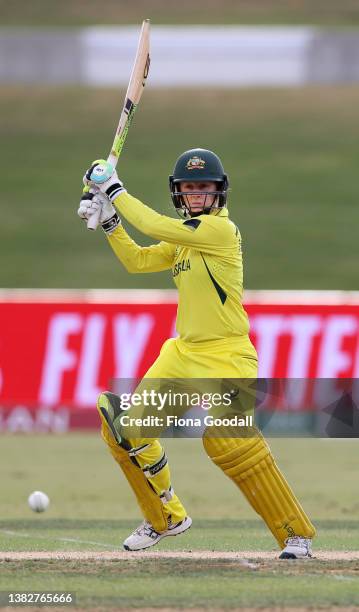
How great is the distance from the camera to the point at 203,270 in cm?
766

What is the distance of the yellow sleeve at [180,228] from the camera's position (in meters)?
7.55

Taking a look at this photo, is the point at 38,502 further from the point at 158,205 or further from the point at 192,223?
the point at 158,205

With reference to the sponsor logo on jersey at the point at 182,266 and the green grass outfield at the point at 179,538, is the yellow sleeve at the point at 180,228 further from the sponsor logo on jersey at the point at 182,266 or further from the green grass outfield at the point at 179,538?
the green grass outfield at the point at 179,538

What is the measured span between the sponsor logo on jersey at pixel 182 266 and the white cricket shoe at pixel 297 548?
161 centimetres

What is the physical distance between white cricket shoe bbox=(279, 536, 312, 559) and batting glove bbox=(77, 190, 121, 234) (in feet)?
6.84


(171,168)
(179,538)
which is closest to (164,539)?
(179,538)

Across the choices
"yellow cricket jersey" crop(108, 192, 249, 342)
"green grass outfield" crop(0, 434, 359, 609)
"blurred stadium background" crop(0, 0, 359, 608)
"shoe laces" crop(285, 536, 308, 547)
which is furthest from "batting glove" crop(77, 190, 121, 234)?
"blurred stadium background" crop(0, 0, 359, 608)

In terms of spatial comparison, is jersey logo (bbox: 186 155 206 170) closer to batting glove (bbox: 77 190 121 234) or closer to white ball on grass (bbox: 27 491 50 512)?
batting glove (bbox: 77 190 121 234)

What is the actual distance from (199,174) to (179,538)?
8.94 feet

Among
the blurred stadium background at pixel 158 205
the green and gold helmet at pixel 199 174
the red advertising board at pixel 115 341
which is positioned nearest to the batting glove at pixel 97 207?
the green and gold helmet at pixel 199 174

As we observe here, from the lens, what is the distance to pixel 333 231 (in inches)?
938

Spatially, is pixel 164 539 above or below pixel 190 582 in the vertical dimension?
below

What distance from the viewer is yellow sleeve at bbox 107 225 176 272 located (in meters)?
8.08

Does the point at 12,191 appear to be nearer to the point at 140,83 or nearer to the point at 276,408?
the point at 276,408
